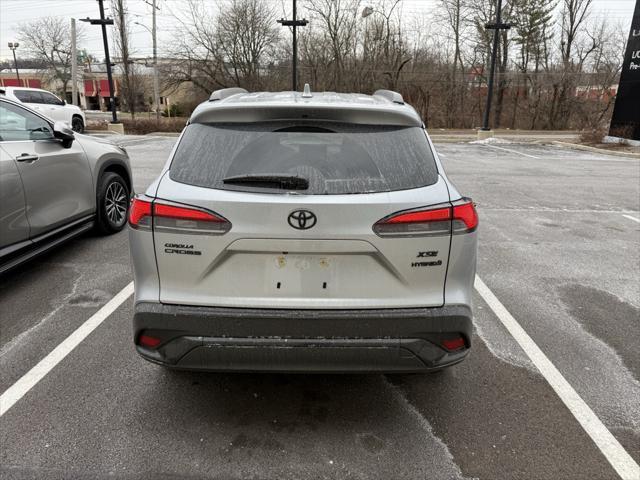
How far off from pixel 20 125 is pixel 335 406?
3931mm

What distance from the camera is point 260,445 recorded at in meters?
2.41

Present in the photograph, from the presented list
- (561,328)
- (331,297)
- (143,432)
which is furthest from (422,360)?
(561,328)

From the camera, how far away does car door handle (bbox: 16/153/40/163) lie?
4.12m

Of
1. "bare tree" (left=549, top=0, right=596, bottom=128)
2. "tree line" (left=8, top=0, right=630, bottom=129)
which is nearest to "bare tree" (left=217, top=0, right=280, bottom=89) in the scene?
"tree line" (left=8, top=0, right=630, bottom=129)

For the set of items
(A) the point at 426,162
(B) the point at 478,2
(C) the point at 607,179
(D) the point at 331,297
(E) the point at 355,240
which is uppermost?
(B) the point at 478,2

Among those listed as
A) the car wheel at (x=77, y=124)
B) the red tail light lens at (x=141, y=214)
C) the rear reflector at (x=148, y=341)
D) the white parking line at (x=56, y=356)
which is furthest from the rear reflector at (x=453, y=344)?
the car wheel at (x=77, y=124)

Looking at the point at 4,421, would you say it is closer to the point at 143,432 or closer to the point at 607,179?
the point at 143,432

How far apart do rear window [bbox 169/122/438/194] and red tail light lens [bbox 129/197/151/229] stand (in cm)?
21

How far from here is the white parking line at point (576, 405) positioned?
7.57 feet

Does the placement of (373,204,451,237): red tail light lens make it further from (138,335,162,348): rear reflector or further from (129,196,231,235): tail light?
(138,335,162,348): rear reflector

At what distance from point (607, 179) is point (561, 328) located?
9416 mm

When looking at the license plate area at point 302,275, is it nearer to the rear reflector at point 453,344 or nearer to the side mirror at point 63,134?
the rear reflector at point 453,344

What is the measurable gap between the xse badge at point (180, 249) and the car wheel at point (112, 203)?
3788mm

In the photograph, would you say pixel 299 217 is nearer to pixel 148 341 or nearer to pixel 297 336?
pixel 297 336
